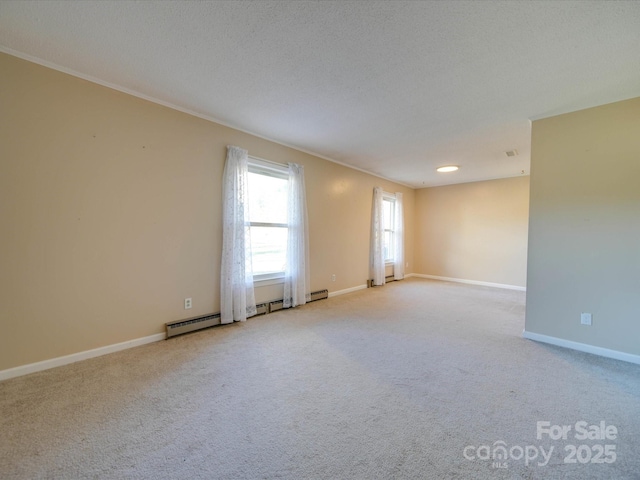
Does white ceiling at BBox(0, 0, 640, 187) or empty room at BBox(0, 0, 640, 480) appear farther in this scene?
A: white ceiling at BBox(0, 0, 640, 187)

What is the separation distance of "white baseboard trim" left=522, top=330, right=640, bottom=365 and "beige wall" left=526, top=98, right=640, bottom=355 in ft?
0.13

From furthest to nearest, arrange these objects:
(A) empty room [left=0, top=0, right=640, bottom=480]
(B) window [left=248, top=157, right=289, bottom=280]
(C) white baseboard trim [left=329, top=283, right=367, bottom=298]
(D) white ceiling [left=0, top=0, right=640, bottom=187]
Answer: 1. (C) white baseboard trim [left=329, top=283, right=367, bottom=298]
2. (B) window [left=248, top=157, right=289, bottom=280]
3. (D) white ceiling [left=0, top=0, right=640, bottom=187]
4. (A) empty room [left=0, top=0, right=640, bottom=480]

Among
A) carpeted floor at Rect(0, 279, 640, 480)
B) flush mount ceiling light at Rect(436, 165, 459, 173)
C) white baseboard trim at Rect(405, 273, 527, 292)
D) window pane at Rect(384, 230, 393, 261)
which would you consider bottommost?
carpeted floor at Rect(0, 279, 640, 480)

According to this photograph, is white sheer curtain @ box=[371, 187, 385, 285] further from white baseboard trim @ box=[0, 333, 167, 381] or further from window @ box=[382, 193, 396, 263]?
white baseboard trim @ box=[0, 333, 167, 381]

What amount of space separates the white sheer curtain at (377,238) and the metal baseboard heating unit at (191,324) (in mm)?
3554

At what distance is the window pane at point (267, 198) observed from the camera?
373 centimetres

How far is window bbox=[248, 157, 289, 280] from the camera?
3725mm

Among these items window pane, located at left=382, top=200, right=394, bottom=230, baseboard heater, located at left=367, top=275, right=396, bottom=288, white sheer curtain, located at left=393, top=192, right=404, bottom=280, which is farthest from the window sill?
white sheer curtain, located at left=393, top=192, right=404, bottom=280

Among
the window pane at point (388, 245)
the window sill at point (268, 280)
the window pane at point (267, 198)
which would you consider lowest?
the window sill at point (268, 280)

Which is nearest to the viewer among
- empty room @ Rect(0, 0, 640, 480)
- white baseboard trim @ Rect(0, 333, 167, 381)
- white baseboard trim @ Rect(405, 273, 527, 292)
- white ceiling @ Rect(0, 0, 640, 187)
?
empty room @ Rect(0, 0, 640, 480)

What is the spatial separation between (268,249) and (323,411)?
8.28 feet

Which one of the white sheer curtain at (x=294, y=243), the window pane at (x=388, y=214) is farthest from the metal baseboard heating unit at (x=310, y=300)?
the window pane at (x=388, y=214)

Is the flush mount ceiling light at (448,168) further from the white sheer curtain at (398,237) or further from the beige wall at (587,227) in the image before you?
the beige wall at (587,227)

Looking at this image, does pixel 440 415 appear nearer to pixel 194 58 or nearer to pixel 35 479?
pixel 35 479
